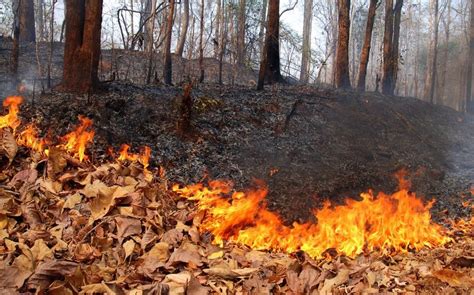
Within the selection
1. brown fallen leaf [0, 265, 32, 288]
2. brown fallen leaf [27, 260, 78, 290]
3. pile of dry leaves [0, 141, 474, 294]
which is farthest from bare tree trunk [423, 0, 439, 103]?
brown fallen leaf [0, 265, 32, 288]

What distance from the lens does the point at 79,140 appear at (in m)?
5.91

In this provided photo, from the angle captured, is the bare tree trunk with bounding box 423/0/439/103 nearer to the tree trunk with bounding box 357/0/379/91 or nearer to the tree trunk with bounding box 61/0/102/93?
the tree trunk with bounding box 357/0/379/91

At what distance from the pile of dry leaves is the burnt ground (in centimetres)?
95

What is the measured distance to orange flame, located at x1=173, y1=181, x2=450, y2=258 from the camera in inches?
189

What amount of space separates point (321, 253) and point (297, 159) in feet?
8.96

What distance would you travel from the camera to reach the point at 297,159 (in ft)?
23.4

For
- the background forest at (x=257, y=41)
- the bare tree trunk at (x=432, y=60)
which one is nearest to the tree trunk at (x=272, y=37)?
the background forest at (x=257, y=41)

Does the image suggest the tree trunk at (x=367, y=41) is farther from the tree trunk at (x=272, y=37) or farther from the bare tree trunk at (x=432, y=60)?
the bare tree trunk at (x=432, y=60)

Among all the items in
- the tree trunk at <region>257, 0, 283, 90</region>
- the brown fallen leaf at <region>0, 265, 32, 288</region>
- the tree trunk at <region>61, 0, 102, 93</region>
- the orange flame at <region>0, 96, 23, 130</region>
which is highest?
the tree trunk at <region>257, 0, 283, 90</region>

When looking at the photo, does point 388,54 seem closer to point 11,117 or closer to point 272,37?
point 272,37

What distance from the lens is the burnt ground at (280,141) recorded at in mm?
6262

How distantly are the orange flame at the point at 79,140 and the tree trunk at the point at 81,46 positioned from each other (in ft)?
4.45

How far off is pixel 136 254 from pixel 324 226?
8.01 feet

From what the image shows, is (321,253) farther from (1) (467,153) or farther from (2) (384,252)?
(1) (467,153)
